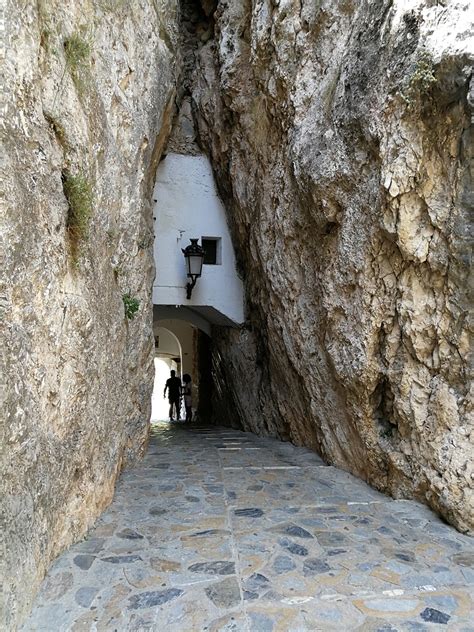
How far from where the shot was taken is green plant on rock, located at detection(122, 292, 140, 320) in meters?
4.86

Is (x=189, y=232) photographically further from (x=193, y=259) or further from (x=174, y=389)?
(x=174, y=389)

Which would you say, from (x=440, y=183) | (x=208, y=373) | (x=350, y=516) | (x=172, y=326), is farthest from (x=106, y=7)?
(x=172, y=326)

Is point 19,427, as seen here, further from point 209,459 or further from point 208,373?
point 208,373

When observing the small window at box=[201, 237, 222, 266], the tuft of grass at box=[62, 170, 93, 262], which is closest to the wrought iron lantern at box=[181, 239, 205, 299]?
the small window at box=[201, 237, 222, 266]

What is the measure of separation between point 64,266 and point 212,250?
5.93 metres

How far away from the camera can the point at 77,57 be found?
333cm

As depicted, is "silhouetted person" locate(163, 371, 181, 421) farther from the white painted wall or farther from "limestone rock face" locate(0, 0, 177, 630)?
"limestone rock face" locate(0, 0, 177, 630)

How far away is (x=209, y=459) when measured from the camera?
6.00m

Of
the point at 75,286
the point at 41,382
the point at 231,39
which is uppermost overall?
the point at 231,39

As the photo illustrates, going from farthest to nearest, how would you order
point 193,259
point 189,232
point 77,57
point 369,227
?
point 189,232 → point 193,259 → point 369,227 → point 77,57

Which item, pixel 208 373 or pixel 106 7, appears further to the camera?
pixel 208 373

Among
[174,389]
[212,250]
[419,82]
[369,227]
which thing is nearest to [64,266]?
[369,227]

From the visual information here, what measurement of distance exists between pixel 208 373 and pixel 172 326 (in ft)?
13.4

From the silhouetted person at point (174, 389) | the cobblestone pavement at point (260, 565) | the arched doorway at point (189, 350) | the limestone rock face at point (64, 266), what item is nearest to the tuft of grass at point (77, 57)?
the limestone rock face at point (64, 266)
